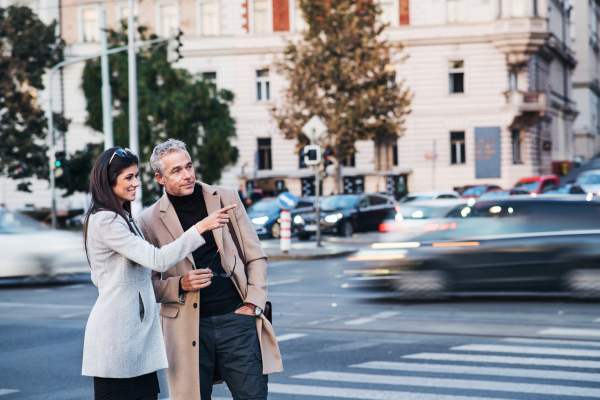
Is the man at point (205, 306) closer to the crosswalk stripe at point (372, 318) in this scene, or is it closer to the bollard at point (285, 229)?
the crosswalk stripe at point (372, 318)

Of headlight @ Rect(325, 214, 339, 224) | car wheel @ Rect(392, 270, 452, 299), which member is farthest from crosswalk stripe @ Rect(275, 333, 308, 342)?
headlight @ Rect(325, 214, 339, 224)

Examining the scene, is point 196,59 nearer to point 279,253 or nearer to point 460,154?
point 460,154

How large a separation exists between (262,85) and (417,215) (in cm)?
3341

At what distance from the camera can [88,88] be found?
99.3 ft

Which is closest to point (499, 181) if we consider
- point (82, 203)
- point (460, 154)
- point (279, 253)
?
point (460, 154)

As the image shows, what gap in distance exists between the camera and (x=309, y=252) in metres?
19.9

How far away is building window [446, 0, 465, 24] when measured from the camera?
42781 millimetres

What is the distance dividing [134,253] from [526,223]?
322 inches

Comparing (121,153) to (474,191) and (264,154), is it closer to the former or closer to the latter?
(474,191)

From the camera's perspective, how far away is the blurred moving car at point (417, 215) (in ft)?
37.4

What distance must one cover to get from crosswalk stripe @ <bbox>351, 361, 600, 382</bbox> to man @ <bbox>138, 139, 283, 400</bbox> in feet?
10.4

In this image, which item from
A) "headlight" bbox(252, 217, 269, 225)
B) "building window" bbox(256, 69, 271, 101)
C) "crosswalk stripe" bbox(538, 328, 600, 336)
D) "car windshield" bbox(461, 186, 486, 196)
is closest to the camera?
"crosswalk stripe" bbox(538, 328, 600, 336)

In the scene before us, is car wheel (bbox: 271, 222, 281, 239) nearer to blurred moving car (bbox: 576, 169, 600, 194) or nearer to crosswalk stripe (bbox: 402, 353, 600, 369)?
blurred moving car (bbox: 576, 169, 600, 194)

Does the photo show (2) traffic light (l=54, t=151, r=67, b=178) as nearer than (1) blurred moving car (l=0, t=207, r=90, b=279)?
No
